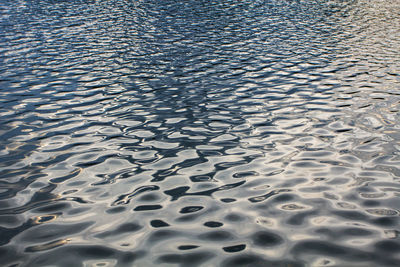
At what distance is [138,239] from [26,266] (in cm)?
243

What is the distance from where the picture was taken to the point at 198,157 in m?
12.8

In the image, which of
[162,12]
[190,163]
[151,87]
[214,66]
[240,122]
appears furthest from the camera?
[162,12]

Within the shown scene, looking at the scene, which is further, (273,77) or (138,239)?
(273,77)

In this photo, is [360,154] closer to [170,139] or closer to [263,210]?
[263,210]

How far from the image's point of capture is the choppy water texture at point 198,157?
8227mm

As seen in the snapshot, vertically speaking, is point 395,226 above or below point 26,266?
below

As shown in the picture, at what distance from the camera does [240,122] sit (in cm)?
1620

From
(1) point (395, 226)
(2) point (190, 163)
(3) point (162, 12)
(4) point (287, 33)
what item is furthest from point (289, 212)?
(3) point (162, 12)

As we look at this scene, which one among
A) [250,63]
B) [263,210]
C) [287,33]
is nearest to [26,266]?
[263,210]

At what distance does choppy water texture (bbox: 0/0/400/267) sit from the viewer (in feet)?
27.0

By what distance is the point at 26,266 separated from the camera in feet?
24.6

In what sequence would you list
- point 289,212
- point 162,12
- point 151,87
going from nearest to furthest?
point 289,212, point 151,87, point 162,12

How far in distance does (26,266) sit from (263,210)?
5898 millimetres

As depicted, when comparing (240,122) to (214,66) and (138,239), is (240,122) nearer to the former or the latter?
(138,239)
